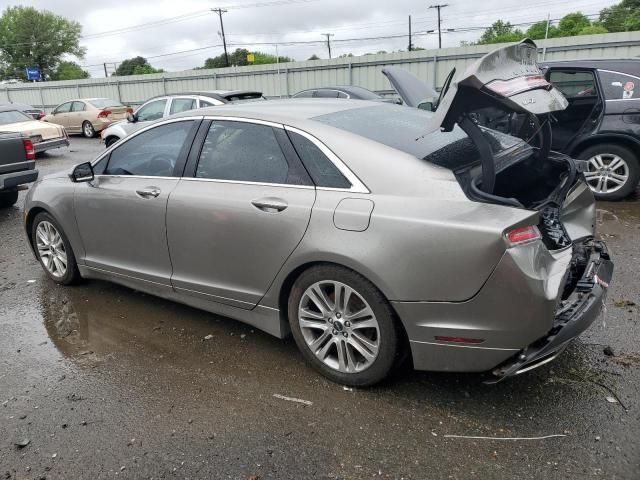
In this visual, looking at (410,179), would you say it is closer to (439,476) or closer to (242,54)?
(439,476)

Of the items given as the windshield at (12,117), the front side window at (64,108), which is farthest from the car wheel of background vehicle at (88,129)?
the windshield at (12,117)

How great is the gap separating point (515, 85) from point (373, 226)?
103 cm

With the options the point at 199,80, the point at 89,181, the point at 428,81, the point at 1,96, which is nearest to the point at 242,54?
the point at 1,96

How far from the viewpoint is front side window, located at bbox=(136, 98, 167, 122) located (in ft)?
38.8

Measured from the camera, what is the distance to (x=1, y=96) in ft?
103

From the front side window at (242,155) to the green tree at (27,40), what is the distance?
87322 millimetres

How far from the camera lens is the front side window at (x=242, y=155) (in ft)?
10.8

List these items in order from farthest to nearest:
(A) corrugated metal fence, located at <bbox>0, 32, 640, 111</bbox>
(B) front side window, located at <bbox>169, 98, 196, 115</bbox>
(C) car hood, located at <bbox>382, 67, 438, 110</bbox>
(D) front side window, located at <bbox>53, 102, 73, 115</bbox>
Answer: (D) front side window, located at <bbox>53, 102, 73, 115</bbox>, (A) corrugated metal fence, located at <bbox>0, 32, 640, 111</bbox>, (B) front side window, located at <bbox>169, 98, 196, 115</bbox>, (C) car hood, located at <bbox>382, 67, 438, 110</bbox>

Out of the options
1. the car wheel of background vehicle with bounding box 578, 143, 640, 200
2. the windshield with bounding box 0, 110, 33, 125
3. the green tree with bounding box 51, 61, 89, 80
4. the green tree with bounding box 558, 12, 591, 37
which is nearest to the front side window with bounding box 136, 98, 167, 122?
the windshield with bounding box 0, 110, 33, 125

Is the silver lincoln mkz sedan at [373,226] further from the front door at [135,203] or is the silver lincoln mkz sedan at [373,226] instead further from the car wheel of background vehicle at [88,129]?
the car wheel of background vehicle at [88,129]

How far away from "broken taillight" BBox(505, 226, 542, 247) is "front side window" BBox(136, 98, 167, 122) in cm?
1058

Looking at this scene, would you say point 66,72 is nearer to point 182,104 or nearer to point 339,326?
point 182,104

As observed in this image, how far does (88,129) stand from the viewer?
1939 cm

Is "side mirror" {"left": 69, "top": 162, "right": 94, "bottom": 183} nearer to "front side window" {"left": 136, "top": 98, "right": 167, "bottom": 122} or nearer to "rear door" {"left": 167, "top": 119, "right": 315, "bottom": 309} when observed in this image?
"rear door" {"left": 167, "top": 119, "right": 315, "bottom": 309}
